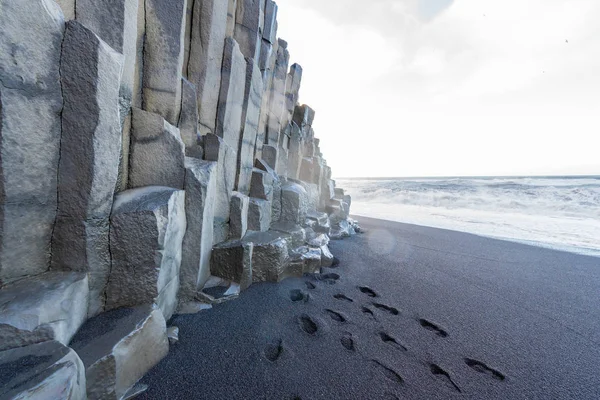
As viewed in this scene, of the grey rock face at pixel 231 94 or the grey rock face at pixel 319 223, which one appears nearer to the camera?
the grey rock face at pixel 231 94

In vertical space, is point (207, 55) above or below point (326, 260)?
above

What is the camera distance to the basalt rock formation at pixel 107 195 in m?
1.33

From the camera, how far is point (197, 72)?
3.07 metres

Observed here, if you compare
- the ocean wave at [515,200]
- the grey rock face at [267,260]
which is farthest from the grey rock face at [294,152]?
the ocean wave at [515,200]

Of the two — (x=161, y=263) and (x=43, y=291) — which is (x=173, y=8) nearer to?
(x=161, y=263)

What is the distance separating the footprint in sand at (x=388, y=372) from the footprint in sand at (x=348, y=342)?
0.21 m

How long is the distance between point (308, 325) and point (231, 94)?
10.5 ft

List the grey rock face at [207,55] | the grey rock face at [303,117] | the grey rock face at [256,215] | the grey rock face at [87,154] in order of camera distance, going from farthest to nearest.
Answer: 1. the grey rock face at [303,117]
2. the grey rock face at [256,215]
3. the grey rock face at [207,55]
4. the grey rock face at [87,154]

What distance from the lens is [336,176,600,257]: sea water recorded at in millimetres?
8016

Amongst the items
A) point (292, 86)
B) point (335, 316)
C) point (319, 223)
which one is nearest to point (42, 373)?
point (335, 316)

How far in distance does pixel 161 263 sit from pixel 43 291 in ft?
2.16

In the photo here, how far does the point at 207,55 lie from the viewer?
3066mm

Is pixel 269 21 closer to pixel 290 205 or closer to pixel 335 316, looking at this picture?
pixel 290 205

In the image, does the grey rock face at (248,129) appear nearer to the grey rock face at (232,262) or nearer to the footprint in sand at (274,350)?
the grey rock face at (232,262)
